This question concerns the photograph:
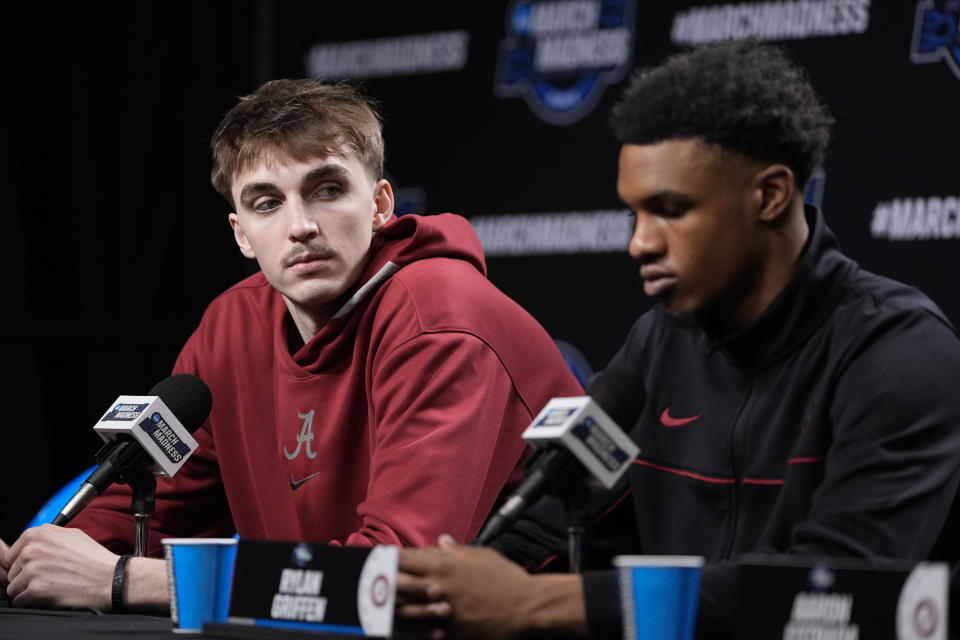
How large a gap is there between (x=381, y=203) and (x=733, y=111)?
0.96 m

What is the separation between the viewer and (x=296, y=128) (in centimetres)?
229

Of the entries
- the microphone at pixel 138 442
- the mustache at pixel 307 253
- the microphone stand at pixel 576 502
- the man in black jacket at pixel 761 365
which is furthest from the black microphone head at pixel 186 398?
the microphone stand at pixel 576 502

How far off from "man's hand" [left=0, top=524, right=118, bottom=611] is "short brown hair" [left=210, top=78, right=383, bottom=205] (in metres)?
0.72

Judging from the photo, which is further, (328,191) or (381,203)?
(381,203)

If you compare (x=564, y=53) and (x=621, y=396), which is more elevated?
(x=564, y=53)

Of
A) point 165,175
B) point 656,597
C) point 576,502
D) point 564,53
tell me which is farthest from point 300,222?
point 165,175

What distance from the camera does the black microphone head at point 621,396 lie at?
1.49m

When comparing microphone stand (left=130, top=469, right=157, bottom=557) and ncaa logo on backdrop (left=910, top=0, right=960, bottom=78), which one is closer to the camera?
microphone stand (left=130, top=469, right=157, bottom=557)

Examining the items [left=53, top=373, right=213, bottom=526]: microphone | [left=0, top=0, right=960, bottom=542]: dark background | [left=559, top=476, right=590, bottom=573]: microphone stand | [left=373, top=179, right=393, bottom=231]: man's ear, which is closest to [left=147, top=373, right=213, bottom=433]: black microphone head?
[left=53, top=373, right=213, bottom=526]: microphone

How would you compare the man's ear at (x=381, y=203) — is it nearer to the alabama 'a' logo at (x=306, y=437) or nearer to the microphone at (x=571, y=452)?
the alabama 'a' logo at (x=306, y=437)

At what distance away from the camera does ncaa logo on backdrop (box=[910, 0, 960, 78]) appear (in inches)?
114

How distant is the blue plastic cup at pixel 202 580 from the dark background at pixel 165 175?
1.95 metres

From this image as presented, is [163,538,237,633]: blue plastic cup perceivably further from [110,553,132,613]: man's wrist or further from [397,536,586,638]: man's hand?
[110,553,132,613]: man's wrist

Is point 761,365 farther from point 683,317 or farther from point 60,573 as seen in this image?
point 60,573
